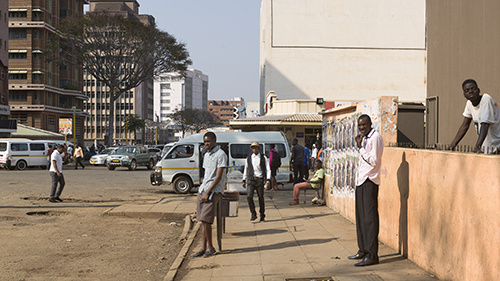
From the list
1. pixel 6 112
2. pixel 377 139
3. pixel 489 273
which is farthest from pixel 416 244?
pixel 6 112

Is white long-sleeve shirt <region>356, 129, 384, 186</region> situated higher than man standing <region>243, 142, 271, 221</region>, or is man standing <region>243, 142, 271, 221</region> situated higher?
white long-sleeve shirt <region>356, 129, 384, 186</region>

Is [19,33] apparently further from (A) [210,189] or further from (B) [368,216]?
(B) [368,216]

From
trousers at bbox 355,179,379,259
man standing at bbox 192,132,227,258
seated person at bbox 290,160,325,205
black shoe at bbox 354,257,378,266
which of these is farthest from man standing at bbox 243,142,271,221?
black shoe at bbox 354,257,378,266

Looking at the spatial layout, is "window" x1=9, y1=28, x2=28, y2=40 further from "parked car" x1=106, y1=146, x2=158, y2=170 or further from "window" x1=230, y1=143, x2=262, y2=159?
"window" x1=230, y1=143, x2=262, y2=159

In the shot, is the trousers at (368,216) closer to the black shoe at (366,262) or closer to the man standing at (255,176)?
the black shoe at (366,262)

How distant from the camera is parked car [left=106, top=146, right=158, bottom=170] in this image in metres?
33.2

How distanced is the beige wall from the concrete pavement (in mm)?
3169

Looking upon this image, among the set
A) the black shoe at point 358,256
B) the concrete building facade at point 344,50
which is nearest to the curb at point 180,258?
the black shoe at point 358,256

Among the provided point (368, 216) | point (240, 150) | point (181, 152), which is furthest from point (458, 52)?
point (181, 152)

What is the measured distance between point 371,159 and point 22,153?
102 feet

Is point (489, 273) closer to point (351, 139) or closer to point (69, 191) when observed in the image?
point (351, 139)

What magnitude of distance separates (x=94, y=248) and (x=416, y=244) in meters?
5.29

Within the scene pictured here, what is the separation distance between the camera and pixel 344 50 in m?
50.1

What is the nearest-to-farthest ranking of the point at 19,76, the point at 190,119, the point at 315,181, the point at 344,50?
the point at 315,181, the point at 344,50, the point at 19,76, the point at 190,119
